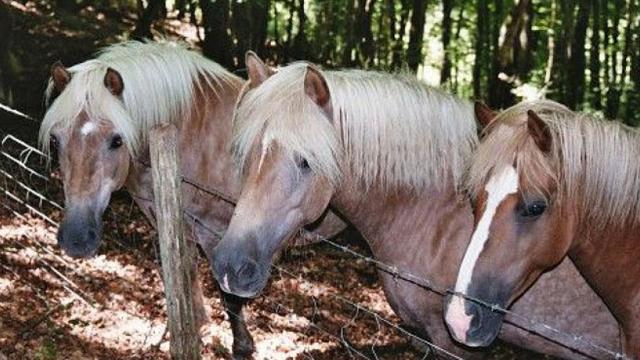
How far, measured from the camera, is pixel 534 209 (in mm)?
2943

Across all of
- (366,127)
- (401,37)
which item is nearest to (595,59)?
(401,37)

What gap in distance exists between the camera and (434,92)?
12.1 feet

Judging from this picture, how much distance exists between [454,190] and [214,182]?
1.59 meters

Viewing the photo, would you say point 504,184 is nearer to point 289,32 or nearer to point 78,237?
point 78,237

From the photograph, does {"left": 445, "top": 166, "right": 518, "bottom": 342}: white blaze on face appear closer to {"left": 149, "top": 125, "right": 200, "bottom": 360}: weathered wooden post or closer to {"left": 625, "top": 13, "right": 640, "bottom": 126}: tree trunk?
{"left": 149, "top": 125, "right": 200, "bottom": 360}: weathered wooden post

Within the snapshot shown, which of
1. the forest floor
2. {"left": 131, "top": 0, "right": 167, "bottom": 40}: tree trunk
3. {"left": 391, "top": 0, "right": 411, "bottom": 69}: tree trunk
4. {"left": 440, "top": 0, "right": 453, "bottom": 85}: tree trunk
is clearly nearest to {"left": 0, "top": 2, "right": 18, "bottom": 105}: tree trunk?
the forest floor

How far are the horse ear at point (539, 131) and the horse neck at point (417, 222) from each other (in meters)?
0.73

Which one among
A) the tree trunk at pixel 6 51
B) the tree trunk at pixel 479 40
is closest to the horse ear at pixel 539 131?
the tree trunk at pixel 6 51

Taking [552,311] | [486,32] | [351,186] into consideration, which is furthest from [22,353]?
[486,32]

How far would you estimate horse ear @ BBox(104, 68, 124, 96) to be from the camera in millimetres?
4004

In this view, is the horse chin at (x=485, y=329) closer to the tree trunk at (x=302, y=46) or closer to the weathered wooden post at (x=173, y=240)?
the weathered wooden post at (x=173, y=240)

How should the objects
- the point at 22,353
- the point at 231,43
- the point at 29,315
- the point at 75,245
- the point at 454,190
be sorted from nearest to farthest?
the point at 454,190, the point at 75,245, the point at 22,353, the point at 29,315, the point at 231,43

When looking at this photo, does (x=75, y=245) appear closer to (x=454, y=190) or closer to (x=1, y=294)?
(x=1, y=294)

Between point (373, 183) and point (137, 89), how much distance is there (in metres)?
1.58
